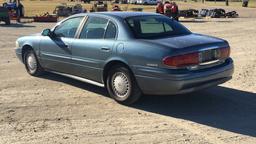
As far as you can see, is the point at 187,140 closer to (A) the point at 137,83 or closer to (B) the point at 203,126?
(B) the point at 203,126

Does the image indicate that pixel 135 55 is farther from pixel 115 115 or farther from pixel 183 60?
pixel 115 115

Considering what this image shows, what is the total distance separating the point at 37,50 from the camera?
31.4 feet

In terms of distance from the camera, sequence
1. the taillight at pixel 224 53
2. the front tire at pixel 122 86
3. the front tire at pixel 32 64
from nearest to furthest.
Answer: the front tire at pixel 122 86 → the taillight at pixel 224 53 → the front tire at pixel 32 64

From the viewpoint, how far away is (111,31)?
7.95 m

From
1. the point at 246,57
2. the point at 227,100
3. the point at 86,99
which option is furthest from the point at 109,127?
the point at 246,57

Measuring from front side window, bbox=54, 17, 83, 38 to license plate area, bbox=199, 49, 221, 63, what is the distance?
2554mm

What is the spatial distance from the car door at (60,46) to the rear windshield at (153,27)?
4.02 feet

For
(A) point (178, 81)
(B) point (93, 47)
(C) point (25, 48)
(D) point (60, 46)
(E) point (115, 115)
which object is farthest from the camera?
(C) point (25, 48)

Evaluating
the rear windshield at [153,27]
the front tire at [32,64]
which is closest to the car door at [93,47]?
the rear windshield at [153,27]

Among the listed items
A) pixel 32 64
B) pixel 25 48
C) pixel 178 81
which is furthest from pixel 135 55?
pixel 25 48

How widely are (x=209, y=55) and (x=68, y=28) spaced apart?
290 cm

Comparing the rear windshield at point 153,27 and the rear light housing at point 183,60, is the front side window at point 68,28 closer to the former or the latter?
the rear windshield at point 153,27

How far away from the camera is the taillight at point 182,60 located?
6.90 metres

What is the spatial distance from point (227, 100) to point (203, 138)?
7.02 ft
